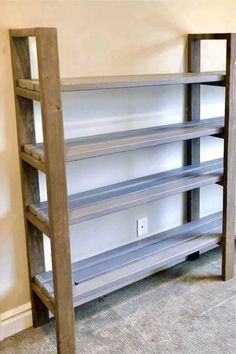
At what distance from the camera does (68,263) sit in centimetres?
179

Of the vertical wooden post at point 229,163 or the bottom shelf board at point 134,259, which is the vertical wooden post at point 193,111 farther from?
the vertical wooden post at point 229,163

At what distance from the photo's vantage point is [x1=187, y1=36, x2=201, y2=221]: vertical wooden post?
2418mm

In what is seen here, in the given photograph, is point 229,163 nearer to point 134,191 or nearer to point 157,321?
point 134,191

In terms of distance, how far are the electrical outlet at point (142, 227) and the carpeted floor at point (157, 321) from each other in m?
0.28

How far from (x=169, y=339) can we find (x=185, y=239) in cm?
59

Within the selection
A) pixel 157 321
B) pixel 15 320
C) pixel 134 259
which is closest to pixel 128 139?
pixel 134 259

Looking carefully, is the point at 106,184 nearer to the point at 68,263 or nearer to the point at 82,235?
the point at 82,235

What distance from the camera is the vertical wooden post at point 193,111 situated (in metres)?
2.42

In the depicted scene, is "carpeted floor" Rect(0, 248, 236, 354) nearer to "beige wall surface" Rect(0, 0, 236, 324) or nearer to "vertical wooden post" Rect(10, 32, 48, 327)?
"vertical wooden post" Rect(10, 32, 48, 327)

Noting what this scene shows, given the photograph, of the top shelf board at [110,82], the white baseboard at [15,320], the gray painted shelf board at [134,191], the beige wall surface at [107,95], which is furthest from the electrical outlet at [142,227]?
the top shelf board at [110,82]

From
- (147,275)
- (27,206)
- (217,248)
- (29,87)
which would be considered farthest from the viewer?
(217,248)

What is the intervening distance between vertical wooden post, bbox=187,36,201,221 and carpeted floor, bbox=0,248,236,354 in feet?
1.30

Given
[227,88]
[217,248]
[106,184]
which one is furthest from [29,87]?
[217,248]

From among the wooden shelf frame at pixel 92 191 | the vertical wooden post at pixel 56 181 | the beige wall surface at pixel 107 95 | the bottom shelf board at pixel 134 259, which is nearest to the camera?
the vertical wooden post at pixel 56 181
